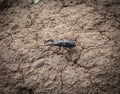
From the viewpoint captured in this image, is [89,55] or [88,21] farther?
[88,21]

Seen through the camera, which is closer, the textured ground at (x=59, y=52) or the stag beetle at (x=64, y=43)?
the textured ground at (x=59, y=52)

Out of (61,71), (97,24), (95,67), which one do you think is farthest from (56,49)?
(97,24)

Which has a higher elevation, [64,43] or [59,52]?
[64,43]

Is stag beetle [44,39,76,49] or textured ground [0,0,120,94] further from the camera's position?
stag beetle [44,39,76,49]

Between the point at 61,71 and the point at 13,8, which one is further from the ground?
the point at 13,8

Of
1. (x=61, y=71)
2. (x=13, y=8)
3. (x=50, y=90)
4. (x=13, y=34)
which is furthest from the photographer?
(x=13, y=8)

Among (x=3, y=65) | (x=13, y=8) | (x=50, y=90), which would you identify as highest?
(x=13, y=8)

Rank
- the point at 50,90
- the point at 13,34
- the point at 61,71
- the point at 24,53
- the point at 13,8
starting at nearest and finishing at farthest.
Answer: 1. the point at 50,90
2. the point at 61,71
3. the point at 24,53
4. the point at 13,34
5. the point at 13,8

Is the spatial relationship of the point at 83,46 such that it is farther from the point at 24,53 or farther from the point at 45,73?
the point at 24,53
